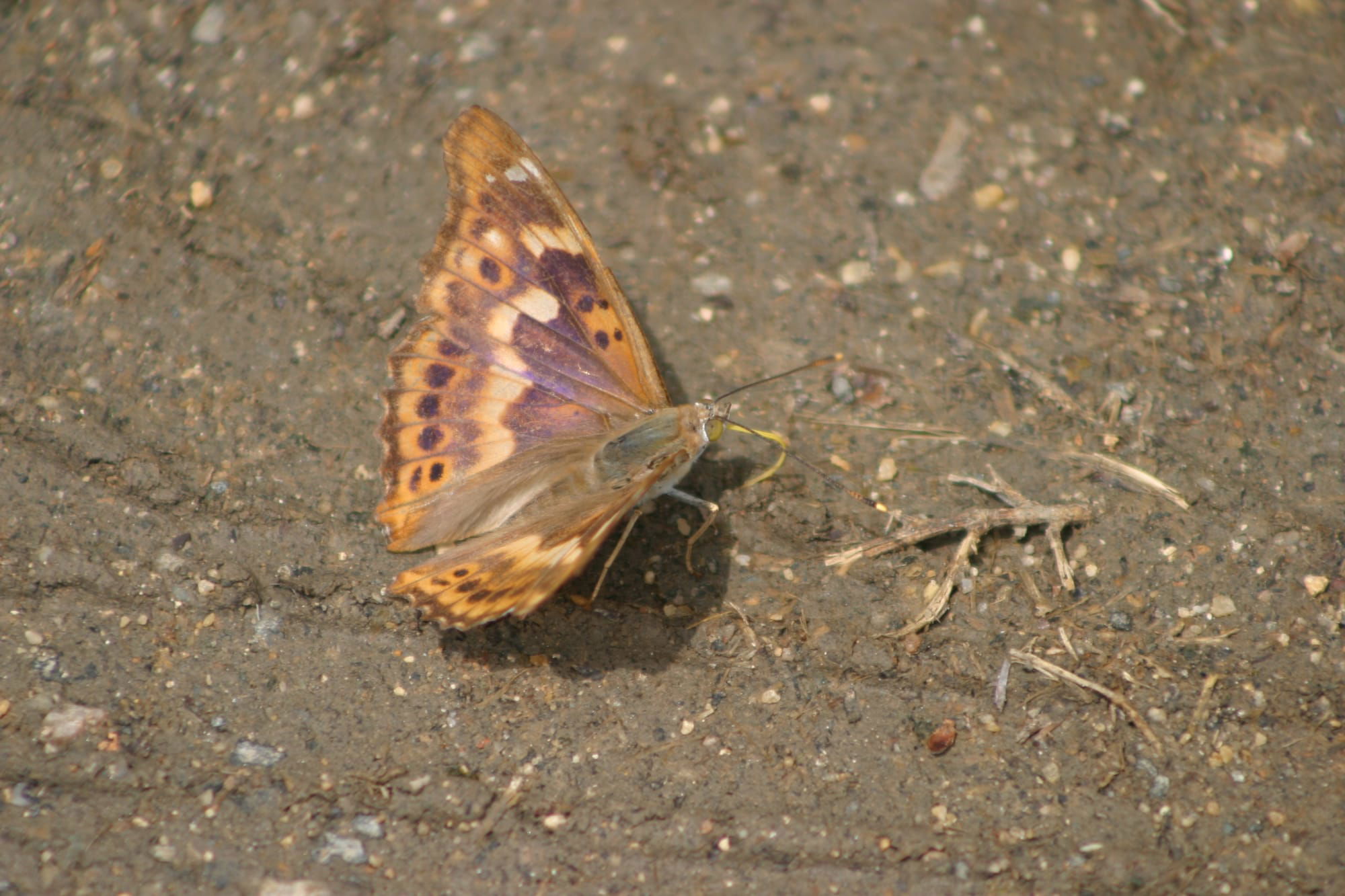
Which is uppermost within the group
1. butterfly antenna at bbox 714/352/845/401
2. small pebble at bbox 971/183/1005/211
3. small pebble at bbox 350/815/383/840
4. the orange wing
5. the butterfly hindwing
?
the orange wing

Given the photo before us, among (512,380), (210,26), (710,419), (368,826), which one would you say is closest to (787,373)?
(710,419)

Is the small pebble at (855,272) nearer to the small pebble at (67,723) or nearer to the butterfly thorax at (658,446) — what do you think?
the butterfly thorax at (658,446)

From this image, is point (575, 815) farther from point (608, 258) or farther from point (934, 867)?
point (608, 258)

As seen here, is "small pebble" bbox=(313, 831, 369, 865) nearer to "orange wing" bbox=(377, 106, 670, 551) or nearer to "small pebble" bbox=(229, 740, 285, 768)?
"small pebble" bbox=(229, 740, 285, 768)

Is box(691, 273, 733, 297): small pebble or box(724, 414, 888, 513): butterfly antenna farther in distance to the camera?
box(691, 273, 733, 297): small pebble

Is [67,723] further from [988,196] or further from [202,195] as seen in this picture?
[988,196]

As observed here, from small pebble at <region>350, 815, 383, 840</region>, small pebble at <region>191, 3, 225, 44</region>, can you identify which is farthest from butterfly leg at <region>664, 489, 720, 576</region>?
small pebble at <region>191, 3, 225, 44</region>

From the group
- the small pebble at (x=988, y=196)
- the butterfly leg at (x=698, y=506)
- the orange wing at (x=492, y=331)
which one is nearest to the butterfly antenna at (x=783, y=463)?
the butterfly leg at (x=698, y=506)
